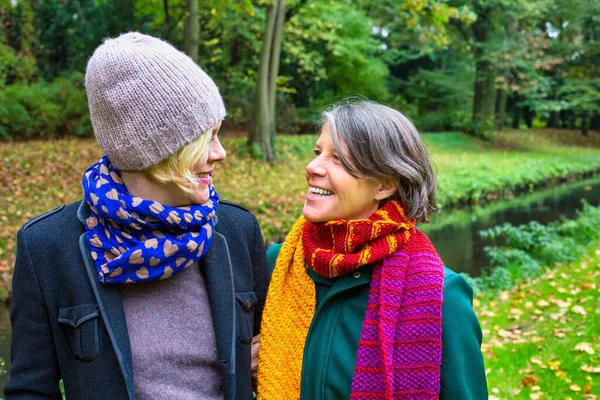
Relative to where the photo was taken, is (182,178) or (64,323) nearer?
(64,323)

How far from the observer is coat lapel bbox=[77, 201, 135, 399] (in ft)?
5.76

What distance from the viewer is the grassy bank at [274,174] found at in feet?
31.3

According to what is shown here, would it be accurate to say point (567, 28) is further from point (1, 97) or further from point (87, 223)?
point (87, 223)

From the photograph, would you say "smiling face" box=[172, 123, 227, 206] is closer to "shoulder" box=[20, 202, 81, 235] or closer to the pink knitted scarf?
"shoulder" box=[20, 202, 81, 235]

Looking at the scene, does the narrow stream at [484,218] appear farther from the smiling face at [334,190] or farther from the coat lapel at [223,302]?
the coat lapel at [223,302]

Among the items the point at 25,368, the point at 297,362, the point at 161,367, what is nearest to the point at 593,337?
the point at 297,362

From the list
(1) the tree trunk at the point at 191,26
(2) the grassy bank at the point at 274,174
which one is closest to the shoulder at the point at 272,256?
(2) the grassy bank at the point at 274,174

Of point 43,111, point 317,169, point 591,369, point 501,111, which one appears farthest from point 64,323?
point 501,111

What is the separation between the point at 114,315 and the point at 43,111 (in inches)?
557

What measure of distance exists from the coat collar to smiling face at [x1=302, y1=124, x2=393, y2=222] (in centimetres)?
36

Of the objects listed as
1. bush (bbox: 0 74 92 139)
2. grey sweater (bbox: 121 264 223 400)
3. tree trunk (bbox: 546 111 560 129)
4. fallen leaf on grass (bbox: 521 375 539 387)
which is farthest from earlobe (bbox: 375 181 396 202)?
tree trunk (bbox: 546 111 560 129)

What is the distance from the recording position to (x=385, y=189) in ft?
7.04

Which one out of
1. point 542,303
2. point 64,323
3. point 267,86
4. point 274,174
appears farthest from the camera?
point 267,86

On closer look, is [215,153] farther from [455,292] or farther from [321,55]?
[321,55]
